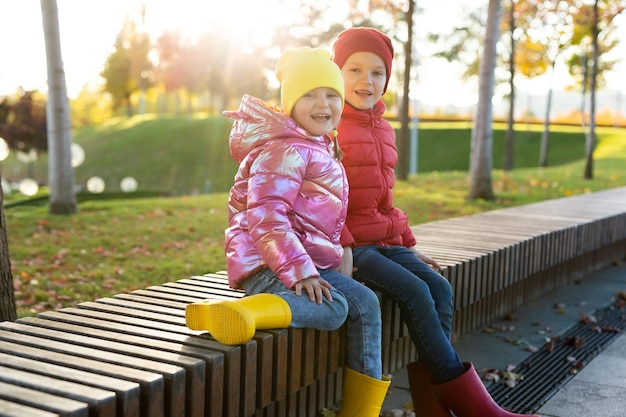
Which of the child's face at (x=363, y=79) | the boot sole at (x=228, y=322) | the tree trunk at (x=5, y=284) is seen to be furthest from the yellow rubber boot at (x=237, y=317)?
the tree trunk at (x=5, y=284)

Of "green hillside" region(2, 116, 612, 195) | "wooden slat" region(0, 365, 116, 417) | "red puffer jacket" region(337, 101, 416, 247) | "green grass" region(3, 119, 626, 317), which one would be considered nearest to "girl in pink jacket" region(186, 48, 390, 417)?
"red puffer jacket" region(337, 101, 416, 247)

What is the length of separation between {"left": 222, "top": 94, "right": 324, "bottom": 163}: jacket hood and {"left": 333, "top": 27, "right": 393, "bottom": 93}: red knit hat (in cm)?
75

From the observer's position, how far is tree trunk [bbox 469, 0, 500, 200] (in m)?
11.6

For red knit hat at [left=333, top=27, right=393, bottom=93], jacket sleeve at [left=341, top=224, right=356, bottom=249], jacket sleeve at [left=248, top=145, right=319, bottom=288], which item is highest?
red knit hat at [left=333, top=27, right=393, bottom=93]

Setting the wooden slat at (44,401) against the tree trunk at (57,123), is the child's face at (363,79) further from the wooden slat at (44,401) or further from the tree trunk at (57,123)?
the tree trunk at (57,123)

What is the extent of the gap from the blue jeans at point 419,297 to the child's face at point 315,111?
29.4 inches

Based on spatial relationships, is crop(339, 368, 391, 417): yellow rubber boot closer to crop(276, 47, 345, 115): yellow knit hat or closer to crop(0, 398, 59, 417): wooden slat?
crop(276, 47, 345, 115): yellow knit hat

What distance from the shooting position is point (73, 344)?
8.94 feet

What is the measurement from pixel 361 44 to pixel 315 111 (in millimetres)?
728

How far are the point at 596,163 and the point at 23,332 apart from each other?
24.0 meters

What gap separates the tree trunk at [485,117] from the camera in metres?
11.6

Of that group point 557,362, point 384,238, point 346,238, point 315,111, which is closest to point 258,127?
point 315,111

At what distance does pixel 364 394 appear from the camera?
3193mm

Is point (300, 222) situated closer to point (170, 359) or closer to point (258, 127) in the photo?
point (258, 127)
